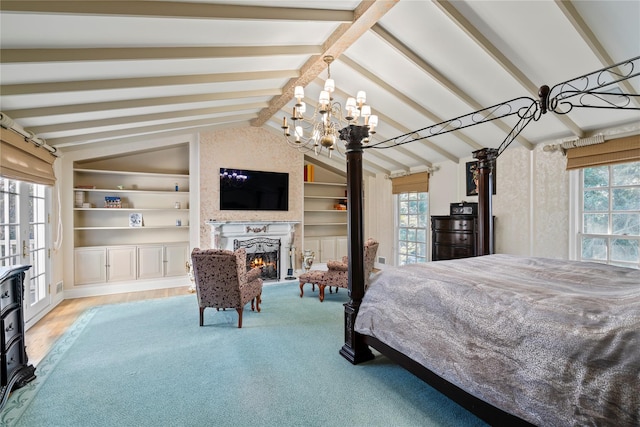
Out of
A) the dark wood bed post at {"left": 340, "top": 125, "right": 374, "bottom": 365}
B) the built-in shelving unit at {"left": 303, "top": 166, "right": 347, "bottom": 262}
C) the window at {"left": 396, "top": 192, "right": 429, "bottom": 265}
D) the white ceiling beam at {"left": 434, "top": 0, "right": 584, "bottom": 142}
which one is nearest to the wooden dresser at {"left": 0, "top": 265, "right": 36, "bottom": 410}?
the dark wood bed post at {"left": 340, "top": 125, "right": 374, "bottom": 365}

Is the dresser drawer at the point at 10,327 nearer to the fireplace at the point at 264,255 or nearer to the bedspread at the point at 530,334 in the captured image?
the bedspread at the point at 530,334

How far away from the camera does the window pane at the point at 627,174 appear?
11.4 ft

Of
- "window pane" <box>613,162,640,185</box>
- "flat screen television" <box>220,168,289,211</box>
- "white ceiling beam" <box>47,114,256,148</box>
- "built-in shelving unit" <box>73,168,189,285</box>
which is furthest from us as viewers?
"flat screen television" <box>220,168,289,211</box>

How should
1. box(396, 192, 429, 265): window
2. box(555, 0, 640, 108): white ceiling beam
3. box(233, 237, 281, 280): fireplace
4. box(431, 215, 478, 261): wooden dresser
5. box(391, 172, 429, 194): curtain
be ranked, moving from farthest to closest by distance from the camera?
1. box(396, 192, 429, 265): window
2. box(391, 172, 429, 194): curtain
3. box(233, 237, 281, 280): fireplace
4. box(431, 215, 478, 261): wooden dresser
5. box(555, 0, 640, 108): white ceiling beam

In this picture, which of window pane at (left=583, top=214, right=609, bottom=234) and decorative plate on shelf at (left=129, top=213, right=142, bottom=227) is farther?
decorative plate on shelf at (left=129, top=213, right=142, bottom=227)

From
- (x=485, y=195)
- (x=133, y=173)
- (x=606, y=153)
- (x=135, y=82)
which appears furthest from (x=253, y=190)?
(x=606, y=153)

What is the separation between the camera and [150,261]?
17.4ft

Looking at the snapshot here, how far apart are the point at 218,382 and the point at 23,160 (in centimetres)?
306

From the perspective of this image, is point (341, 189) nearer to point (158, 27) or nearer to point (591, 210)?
point (591, 210)

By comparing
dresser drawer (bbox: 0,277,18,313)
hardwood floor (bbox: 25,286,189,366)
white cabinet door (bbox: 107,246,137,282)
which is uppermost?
dresser drawer (bbox: 0,277,18,313)

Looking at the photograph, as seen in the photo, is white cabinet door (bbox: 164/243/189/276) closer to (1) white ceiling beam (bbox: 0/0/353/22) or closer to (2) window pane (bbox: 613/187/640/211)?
(1) white ceiling beam (bbox: 0/0/353/22)

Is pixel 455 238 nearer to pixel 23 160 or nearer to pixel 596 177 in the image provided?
pixel 596 177

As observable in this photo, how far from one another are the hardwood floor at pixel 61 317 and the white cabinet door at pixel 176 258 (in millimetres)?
329

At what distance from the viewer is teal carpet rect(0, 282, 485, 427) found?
1.91m
